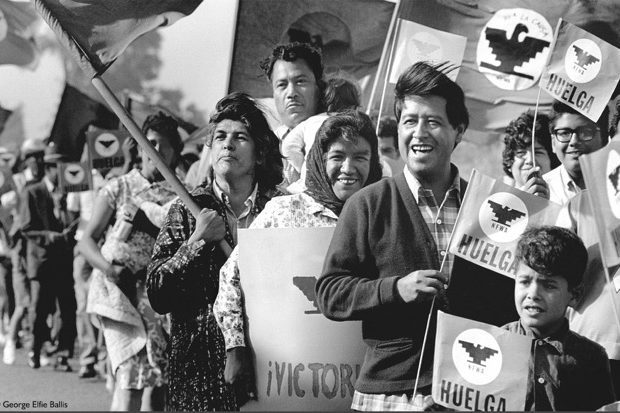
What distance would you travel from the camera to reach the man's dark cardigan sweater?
13.0 feet

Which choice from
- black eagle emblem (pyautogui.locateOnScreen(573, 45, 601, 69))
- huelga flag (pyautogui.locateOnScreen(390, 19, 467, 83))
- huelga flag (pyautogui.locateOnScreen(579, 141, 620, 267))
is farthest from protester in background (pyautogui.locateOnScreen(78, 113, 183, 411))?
huelga flag (pyautogui.locateOnScreen(579, 141, 620, 267))

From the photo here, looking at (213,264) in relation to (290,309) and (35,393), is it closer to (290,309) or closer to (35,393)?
(290,309)

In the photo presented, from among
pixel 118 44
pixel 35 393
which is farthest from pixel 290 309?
pixel 35 393

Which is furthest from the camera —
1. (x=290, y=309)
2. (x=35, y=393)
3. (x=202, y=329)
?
(x=35, y=393)

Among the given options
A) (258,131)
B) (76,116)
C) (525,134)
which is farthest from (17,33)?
(525,134)

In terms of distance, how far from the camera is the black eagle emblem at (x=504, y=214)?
4188mm

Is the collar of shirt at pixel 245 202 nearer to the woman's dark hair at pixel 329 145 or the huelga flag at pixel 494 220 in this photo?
the woman's dark hair at pixel 329 145

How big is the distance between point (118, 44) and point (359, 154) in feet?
4.47

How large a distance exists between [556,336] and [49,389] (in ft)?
16.9

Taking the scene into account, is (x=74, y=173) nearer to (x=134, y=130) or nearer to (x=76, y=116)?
(x=76, y=116)

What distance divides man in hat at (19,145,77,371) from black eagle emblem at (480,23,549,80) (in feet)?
15.0

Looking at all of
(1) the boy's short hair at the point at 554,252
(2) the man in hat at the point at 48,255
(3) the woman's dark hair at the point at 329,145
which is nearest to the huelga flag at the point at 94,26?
(3) the woman's dark hair at the point at 329,145

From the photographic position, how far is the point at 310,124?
538cm

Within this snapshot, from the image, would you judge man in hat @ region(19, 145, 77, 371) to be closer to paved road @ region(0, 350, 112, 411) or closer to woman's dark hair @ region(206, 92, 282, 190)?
paved road @ region(0, 350, 112, 411)
